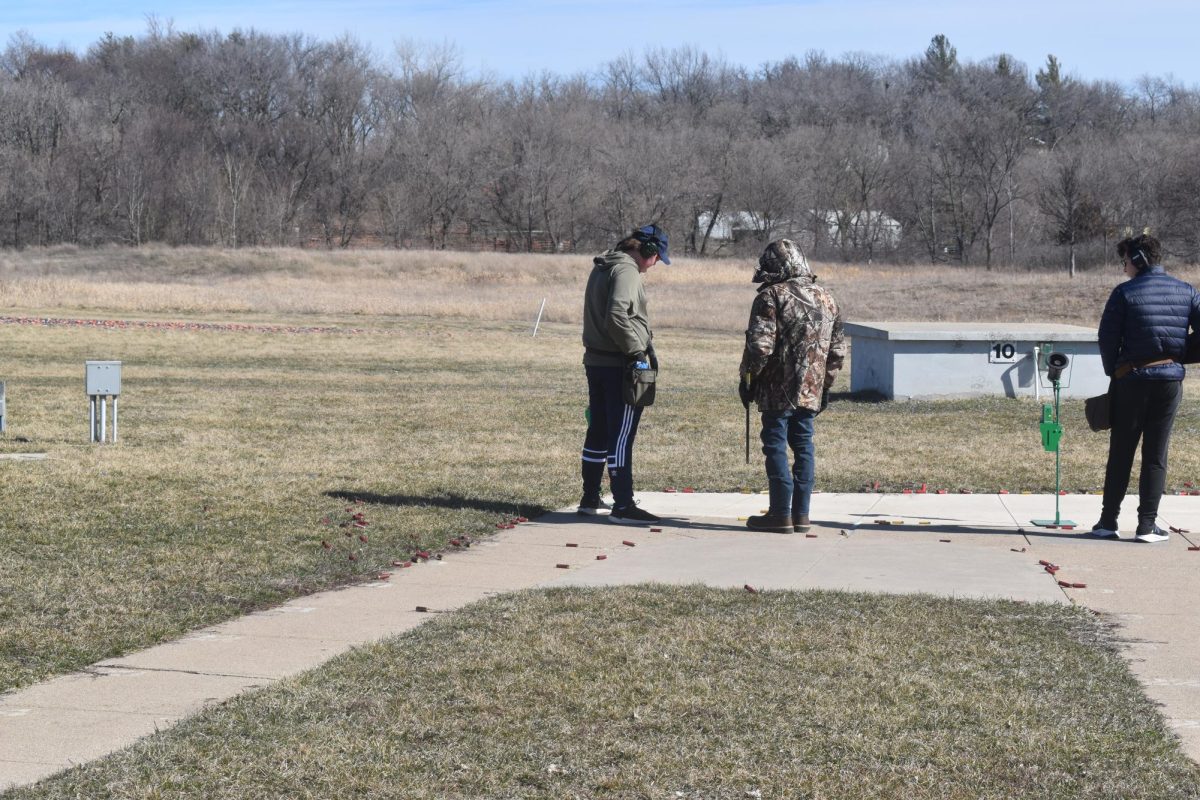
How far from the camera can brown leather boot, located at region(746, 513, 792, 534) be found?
361 inches

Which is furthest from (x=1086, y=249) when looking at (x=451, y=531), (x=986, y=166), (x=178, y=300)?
(x=451, y=531)

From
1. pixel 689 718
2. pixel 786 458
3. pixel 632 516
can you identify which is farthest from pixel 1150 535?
pixel 689 718

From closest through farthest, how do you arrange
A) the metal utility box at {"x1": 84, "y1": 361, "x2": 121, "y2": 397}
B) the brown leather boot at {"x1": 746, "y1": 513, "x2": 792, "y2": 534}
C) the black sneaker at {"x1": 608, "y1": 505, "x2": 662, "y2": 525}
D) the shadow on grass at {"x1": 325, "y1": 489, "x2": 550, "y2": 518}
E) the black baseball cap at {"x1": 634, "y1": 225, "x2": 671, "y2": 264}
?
1. the brown leather boot at {"x1": 746, "y1": 513, "x2": 792, "y2": 534}
2. the black baseball cap at {"x1": 634, "y1": 225, "x2": 671, "y2": 264}
3. the black sneaker at {"x1": 608, "y1": 505, "x2": 662, "y2": 525}
4. the shadow on grass at {"x1": 325, "y1": 489, "x2": 550, "y2": 518}
5. the metal utility box at {"x1": 84, "y1": 361, "x2": 121, "y2": 397}

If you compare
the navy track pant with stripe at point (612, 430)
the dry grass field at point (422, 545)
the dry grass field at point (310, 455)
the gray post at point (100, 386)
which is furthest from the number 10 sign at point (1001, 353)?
the gray post at point (100, 386)

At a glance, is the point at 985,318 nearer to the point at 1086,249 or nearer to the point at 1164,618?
the point at 1086,249

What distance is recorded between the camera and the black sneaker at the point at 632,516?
9.70 m

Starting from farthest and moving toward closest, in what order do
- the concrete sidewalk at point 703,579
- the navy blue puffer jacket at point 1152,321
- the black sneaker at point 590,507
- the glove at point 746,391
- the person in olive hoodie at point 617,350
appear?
the black sneaker at point 590,507
the person in olive hoodie at point 617,350
the glove at point 746,391
the navy blue puffer jacket at point 1152,321
the concrete sidewalk at point 703,579

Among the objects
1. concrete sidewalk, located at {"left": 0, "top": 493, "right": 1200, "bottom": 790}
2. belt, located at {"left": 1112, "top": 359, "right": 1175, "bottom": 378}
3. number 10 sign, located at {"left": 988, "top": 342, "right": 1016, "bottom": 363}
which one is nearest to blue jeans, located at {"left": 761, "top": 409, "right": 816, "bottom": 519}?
concrete sidewalk, located at {"left": 0, "top": 493, "right": 1200, "bottom": 790}

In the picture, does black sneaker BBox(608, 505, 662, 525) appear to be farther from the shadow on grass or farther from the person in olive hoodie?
the shadow on grass

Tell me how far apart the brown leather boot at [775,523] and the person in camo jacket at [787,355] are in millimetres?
33

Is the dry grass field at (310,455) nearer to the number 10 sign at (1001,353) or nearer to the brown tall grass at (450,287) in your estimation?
the number 10 sign at (1001,353)

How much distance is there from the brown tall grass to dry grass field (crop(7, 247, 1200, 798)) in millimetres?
15789

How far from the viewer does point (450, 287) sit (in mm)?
65000

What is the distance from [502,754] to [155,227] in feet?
303
